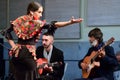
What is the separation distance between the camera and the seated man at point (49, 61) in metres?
5.64

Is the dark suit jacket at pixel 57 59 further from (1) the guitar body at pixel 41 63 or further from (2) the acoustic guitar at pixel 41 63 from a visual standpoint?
(1) the guitar body at pixel 41 63

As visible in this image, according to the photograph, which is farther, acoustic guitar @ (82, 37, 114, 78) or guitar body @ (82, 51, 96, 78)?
Result: guitar body @ (82, 51, 96, 78)

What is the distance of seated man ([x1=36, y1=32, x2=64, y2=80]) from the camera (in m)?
5.64

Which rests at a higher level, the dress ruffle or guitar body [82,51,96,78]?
the dress ruffle

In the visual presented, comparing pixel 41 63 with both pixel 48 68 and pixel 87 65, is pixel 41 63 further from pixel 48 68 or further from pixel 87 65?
pixel 87 65

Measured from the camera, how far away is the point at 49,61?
19.4ft

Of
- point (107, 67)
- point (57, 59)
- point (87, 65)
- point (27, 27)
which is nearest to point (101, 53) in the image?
point (107, 67)

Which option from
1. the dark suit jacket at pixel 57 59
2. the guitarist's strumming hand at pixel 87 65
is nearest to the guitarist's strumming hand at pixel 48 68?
the dark suit jacket at pixel 57 59

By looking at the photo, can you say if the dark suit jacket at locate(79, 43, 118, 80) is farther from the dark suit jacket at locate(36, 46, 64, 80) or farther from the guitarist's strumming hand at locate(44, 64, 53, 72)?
the guitarist's strumming hand at locate(44, 64, 53, 72)

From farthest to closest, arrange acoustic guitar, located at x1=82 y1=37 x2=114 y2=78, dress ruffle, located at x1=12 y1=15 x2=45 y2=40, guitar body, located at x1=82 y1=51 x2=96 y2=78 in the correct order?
guitar body, located at x1=82 y1=51 x2=96 y2=78, acoustic guitar, located at x1=82 y1=37 x2=114 y2=78, dress ruffle, located at x1=12 y1=15 x2=45 y2=40

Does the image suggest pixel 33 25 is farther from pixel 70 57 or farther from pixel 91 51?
pixel 70 57

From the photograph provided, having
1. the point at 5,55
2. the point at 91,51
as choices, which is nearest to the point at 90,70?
the point at 91,51

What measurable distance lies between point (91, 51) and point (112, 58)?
Result: 1.28 ft

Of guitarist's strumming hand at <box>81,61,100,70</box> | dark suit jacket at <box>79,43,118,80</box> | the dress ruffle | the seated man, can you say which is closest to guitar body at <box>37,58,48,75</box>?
the seated man
